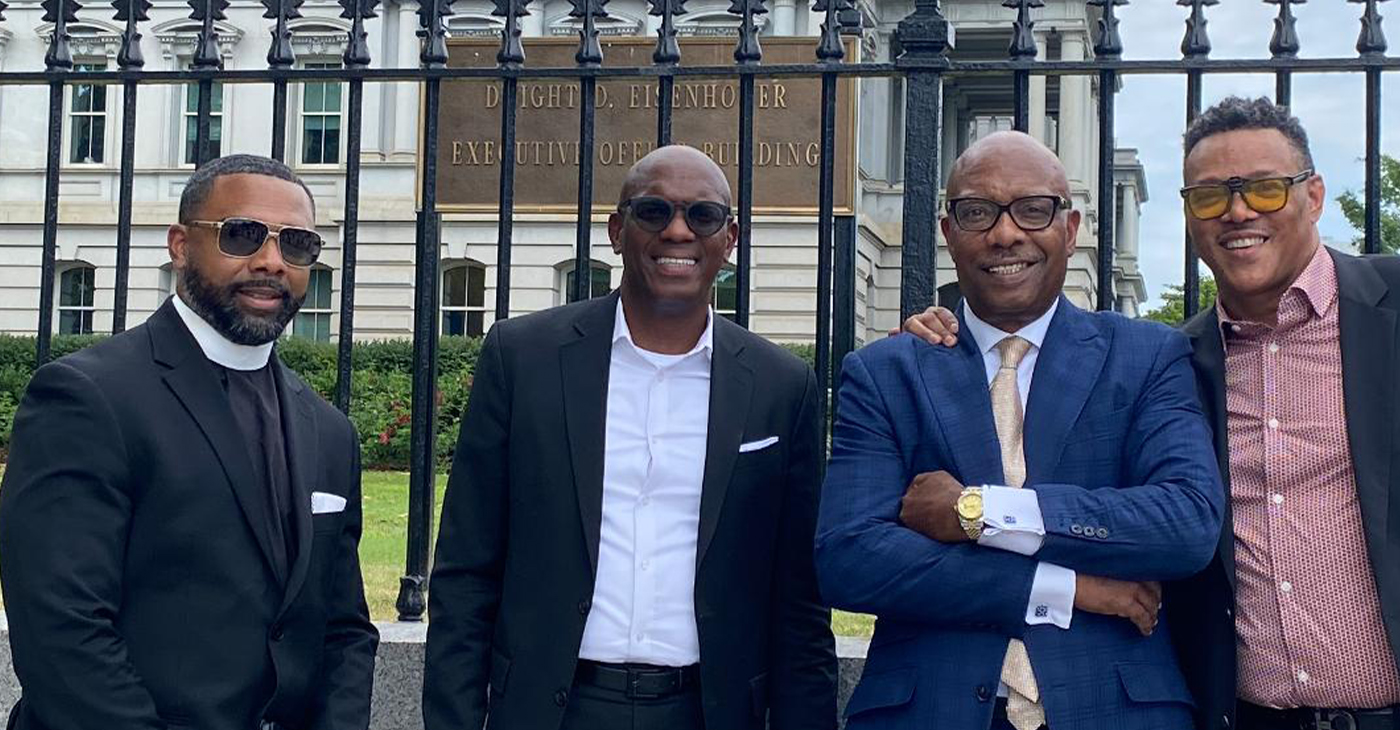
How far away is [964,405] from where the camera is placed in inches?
144

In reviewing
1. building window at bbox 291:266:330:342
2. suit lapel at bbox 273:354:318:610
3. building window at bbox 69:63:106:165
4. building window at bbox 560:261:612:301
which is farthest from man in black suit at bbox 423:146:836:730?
building window at bbox 69:63:106:165

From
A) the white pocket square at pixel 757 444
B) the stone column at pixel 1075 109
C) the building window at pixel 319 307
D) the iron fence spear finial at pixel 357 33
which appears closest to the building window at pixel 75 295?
the building window at pixel 319 307

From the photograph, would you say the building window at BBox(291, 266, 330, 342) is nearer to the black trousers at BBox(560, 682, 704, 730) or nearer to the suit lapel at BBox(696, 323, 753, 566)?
the suit lapel at BBox(696, 323, 753, 566)

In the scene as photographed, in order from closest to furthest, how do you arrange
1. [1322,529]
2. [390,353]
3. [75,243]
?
[1322,529] → [390,353] → [75,243]

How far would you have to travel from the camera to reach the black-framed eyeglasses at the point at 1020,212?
12.2ft

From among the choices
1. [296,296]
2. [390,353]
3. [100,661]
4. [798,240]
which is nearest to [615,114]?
[296,296]

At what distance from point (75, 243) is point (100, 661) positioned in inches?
1111

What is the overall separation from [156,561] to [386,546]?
27.2 ft

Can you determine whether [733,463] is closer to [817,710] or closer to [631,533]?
[631,533]

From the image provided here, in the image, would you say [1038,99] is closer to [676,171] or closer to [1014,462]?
[676,171]

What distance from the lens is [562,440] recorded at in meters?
3.95

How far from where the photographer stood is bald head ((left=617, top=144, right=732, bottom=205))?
3.98 metres

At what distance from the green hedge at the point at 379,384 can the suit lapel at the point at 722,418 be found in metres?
12.3

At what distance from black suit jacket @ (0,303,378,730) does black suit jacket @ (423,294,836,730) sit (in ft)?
1.10
